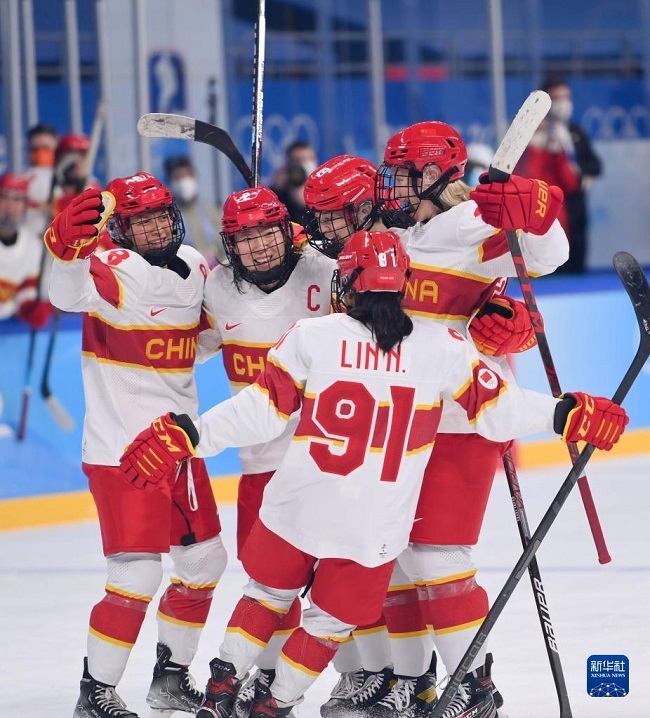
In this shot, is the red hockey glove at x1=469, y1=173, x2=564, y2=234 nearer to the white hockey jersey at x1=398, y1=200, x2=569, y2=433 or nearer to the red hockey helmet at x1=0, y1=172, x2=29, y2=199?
the white hockey jersey at x1=398, y1=200, x2=569, y2=433

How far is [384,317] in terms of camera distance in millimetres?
2855

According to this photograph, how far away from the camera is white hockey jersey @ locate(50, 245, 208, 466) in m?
3.25

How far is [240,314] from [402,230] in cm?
39

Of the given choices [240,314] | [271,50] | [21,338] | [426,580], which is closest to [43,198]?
[21,338]

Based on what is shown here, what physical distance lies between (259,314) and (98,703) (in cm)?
88

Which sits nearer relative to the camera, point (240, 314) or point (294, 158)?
point (240, 314)

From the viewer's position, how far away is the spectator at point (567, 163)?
24.4 feet

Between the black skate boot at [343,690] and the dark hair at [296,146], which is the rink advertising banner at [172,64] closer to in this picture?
the dark hair at [296,146]

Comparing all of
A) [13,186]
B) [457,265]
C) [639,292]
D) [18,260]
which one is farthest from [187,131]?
[13,186]

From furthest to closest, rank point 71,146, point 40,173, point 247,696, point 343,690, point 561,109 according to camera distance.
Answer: point 561,109 < point 40,173 < point 71,146 < point 343,690 < point 247,696

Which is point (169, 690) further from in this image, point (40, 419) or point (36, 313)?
point (36, 313)

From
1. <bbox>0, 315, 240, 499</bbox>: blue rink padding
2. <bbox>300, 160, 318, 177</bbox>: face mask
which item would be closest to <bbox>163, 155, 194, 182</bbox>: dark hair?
<bbox>300, 160, 318, 177</bbox>: face mask

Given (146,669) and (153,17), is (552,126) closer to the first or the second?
(153,17)

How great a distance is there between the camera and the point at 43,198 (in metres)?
6.27
